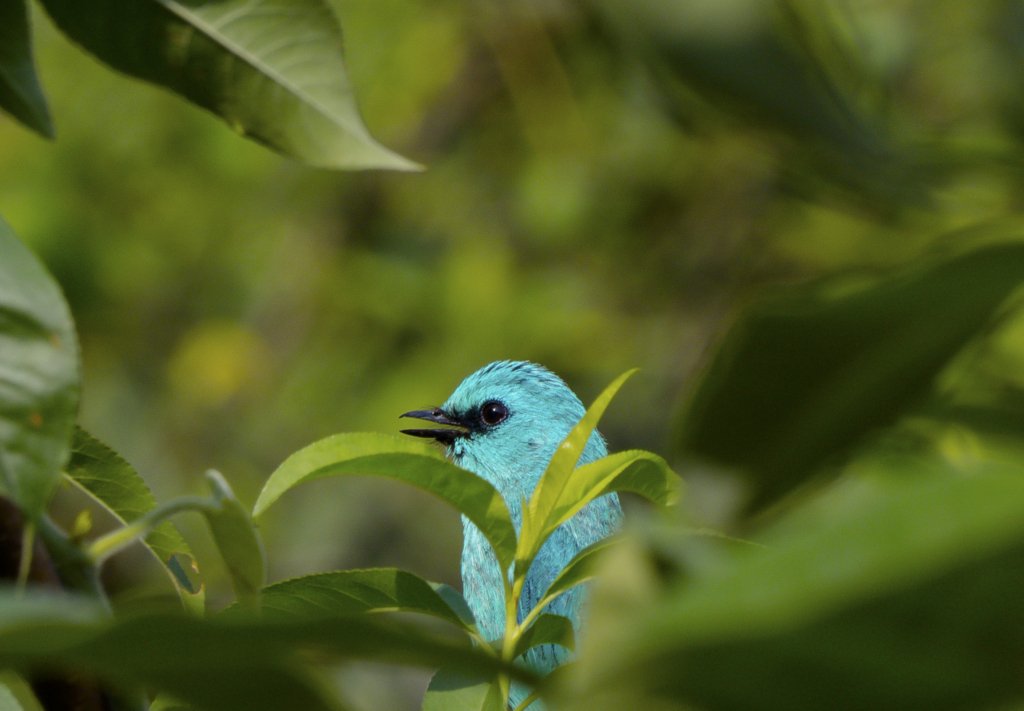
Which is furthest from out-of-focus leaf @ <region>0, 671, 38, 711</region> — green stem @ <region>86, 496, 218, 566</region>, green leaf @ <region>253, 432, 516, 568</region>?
green leaf @ <region>253, 432, 516, 568</region>

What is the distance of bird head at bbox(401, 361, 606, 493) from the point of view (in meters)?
3.48

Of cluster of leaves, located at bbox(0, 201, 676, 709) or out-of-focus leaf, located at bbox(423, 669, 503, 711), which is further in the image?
out-of-focus leaf, located at bbox(423, 669, 503, 711)

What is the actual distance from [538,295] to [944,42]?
2673mm

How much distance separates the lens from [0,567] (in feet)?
2.77

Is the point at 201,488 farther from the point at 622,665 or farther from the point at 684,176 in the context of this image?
the point at 622,665

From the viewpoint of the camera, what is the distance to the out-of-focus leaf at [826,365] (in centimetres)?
53

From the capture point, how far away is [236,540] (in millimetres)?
865

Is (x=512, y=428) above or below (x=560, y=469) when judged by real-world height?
above

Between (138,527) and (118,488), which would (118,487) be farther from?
(138,527)

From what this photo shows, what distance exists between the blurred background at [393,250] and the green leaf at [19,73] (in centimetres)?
438

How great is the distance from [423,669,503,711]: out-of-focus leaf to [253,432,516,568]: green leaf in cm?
34

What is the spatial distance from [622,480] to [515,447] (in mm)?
2349

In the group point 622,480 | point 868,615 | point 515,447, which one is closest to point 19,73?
point 622,480

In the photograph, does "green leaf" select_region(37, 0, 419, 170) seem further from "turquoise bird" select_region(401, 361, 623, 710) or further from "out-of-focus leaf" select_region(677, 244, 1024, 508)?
"turquoise bird" select_region(401, 361, 623, 710)
